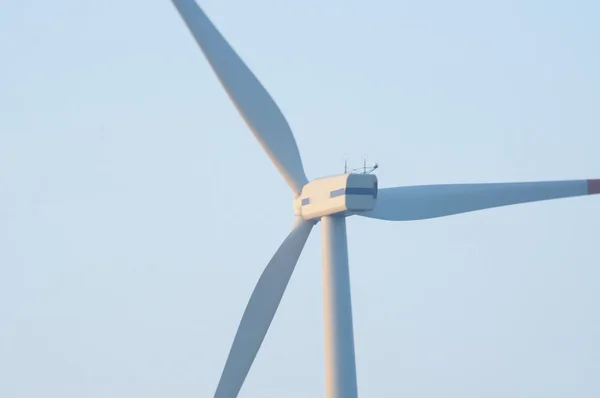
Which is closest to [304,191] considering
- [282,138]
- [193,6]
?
[282,138]

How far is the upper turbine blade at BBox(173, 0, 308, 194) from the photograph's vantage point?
146 feet

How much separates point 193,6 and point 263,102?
15.5 ft

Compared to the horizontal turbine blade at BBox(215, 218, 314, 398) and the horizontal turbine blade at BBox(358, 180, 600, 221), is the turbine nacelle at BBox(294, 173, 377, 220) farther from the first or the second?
the horizontal turbine blade at BBox(215, 218, 314, 398)

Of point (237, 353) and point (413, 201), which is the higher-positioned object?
point (413, 201)

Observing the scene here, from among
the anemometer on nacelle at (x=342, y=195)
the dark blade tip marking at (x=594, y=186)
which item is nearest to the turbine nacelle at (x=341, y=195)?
the anemometer on nacelle at (x=342, y=195)

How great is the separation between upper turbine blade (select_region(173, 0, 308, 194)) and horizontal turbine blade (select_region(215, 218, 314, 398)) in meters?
3.95

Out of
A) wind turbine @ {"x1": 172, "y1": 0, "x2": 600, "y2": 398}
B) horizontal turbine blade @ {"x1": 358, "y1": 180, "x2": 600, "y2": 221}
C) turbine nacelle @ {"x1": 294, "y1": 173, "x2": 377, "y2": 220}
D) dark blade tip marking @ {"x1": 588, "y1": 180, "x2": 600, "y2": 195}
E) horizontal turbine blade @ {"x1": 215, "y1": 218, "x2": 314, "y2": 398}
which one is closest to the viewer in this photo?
turbine nacelle @ {"x1": 294, "y1": 173, "x2": 377, "y2": 220}

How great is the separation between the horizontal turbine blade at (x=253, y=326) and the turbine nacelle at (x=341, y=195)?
2592mm

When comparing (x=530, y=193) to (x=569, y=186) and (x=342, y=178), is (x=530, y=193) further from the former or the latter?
(x=342, y=178)

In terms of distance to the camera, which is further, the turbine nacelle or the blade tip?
the blade tip

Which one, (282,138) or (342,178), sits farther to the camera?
(282,138)

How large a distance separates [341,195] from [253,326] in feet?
21.0

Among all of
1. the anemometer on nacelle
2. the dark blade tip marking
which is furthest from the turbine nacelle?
the dark blade tip marking

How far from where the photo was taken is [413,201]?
44.9m
